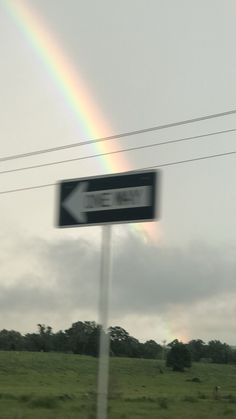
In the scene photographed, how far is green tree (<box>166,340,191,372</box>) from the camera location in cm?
9489

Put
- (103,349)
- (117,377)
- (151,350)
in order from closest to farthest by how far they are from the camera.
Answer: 1. (103,349)
2. (117,377)
3. (151,350)

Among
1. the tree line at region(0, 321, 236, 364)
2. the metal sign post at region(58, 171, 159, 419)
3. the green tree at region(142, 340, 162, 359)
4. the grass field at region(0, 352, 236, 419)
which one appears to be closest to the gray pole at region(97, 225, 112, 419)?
the metal sign post at region(58, 171, 159, 419)

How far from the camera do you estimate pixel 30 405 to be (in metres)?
31.1

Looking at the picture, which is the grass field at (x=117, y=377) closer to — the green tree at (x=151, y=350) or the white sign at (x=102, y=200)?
the green tree at (x=151, y=350)

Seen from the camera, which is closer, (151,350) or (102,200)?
(102,200)

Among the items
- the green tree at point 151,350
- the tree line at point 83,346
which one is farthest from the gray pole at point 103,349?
the green tree at point 151,350

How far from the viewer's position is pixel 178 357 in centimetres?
9775

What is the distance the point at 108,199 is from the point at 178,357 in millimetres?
94322

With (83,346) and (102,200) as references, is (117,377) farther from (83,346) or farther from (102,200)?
(102,200)

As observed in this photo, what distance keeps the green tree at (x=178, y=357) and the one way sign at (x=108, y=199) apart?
89.2 metres

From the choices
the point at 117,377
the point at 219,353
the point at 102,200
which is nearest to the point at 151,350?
the point at 219,353

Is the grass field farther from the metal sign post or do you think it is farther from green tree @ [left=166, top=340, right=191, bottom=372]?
the metal sign post

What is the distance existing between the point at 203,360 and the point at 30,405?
318 feet

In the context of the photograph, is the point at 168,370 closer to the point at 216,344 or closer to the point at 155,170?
the point at 216,344
